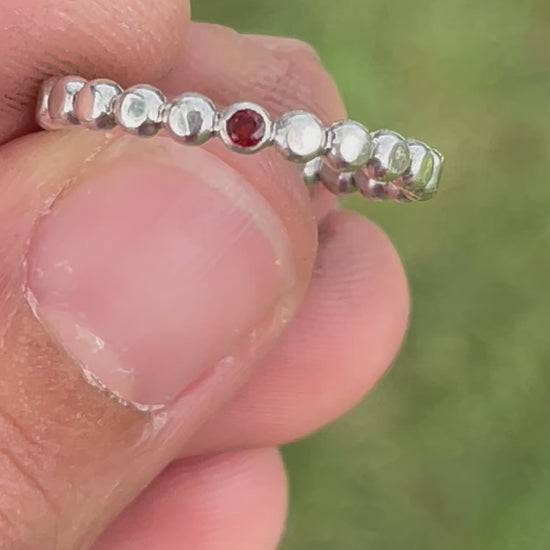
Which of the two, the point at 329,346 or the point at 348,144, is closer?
the point at 348,144

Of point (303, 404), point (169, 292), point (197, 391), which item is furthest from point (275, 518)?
point (169, 292)

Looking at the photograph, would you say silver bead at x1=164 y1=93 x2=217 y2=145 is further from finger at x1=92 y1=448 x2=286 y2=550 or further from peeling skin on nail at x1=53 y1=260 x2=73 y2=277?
finger at x1=92 y1=448 x2=286 y2=550

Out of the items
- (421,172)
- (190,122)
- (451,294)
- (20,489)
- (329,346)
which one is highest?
(190,122)

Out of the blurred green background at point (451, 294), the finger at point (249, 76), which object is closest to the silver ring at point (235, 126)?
the finger at point (249, 76)

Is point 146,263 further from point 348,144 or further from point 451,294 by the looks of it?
point 451,294

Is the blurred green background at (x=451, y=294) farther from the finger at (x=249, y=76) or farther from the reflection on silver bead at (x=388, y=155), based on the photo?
the reflection on silver bead at (x=388, y=155)

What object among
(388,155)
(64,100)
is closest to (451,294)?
(388,155)

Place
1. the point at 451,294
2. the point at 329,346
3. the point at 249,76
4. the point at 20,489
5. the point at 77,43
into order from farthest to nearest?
1. the point at 451,294
2. the point at 329,346
3. the point at 249,76
4. the point at 77,43
5. the point at 20,489
